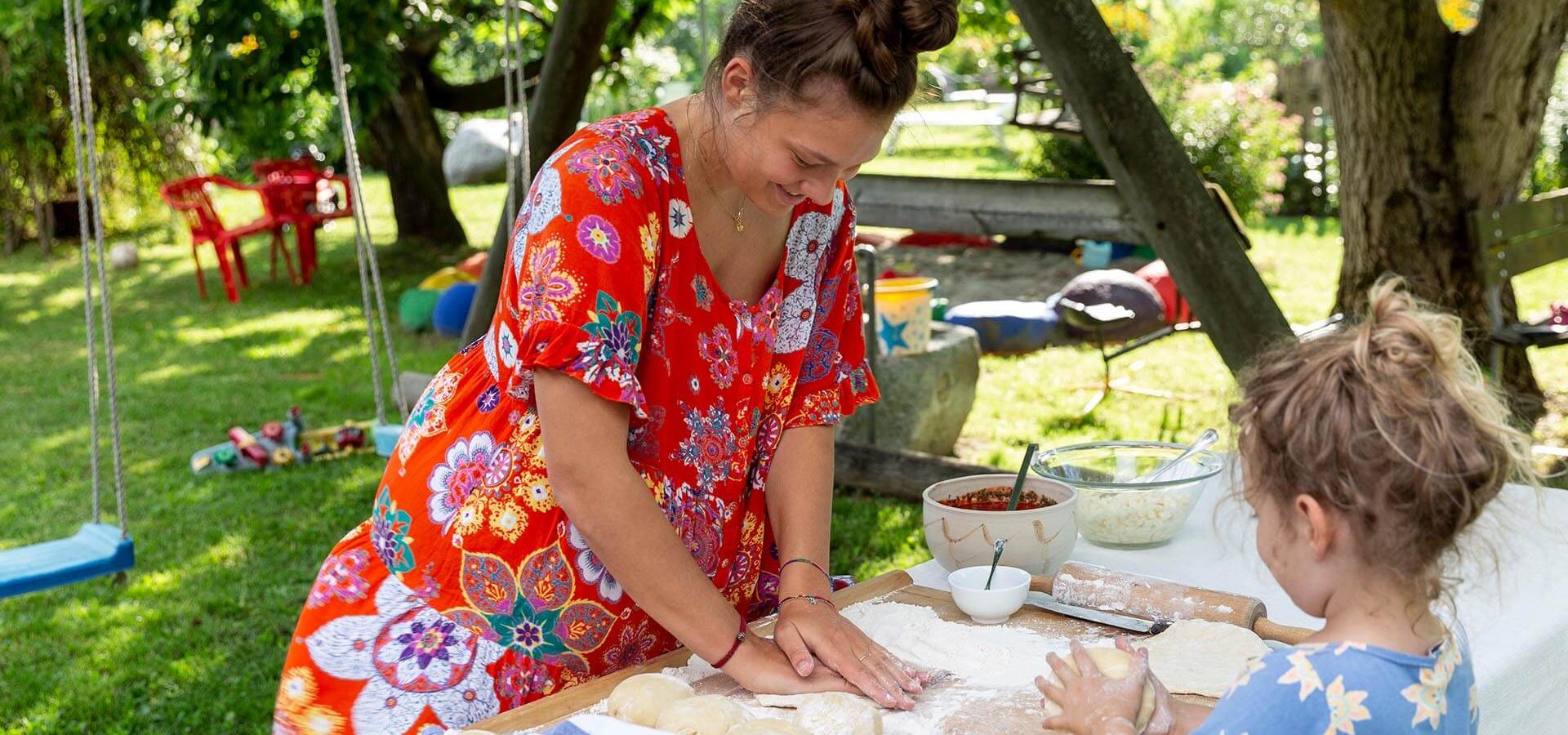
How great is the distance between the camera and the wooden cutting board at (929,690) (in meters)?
1.47

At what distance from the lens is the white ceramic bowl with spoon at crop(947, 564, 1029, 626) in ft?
5.67

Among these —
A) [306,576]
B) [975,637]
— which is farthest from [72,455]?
[975,637]

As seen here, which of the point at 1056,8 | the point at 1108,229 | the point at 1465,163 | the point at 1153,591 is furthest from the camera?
the point at 1108,229

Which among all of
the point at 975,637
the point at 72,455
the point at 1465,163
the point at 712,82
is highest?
the point at 712,82

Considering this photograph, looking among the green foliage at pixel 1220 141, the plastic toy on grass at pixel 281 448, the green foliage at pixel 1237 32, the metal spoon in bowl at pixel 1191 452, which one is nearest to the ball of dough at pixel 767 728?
the metal spoon in bowl at pixel 1191 452

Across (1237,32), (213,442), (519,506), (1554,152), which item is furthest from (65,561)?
(1237,32)

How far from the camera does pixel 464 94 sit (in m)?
10.8

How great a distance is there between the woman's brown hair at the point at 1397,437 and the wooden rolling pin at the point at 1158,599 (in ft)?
1.55

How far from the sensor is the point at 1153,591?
1.76 meters

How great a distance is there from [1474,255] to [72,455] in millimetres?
5984

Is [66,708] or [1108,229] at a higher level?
[1108,229]

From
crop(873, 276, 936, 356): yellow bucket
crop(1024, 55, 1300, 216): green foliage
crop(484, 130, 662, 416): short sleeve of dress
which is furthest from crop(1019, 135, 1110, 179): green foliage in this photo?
crop(484, 130, 662, 416): short sleeve of dress

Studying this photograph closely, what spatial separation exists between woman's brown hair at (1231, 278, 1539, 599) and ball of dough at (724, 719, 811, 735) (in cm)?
54

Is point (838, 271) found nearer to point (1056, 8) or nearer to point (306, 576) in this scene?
point (1056, 8)
